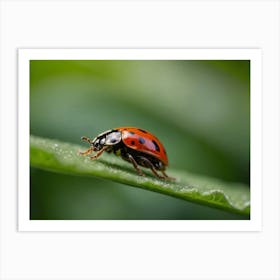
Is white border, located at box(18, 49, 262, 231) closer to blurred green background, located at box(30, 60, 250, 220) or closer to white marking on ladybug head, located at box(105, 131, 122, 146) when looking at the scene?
blurred green background, located at box(30, 60, 250, 220)

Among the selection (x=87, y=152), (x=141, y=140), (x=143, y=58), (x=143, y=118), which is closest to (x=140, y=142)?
(x=141, y=140)

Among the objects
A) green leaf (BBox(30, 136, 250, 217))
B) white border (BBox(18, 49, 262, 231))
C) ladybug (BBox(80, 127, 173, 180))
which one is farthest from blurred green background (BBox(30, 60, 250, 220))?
ladybug (BBox(80, 127, 173, 180))

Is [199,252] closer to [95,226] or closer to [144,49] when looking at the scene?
[95,226]

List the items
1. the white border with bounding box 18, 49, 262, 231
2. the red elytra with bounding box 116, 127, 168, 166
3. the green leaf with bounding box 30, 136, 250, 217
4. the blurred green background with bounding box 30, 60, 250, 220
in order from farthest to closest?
the blurred green background with bounding box 30, 60, 250, 220 < the white border with bounding box 18, 49, 262, 231 < the red elytra with bounding box 116, 127, 168, 166 < the green leaf with bounding box 30, 136, 250, 217

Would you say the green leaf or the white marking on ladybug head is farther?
the white marking on ladybug head

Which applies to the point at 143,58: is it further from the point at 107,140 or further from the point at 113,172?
the point at 113,172
